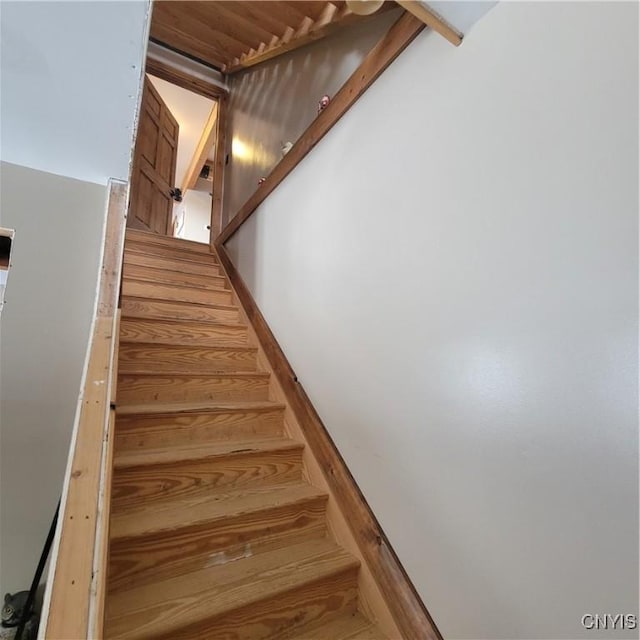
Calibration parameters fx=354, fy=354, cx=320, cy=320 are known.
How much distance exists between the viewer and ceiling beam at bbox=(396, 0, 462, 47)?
1035mm

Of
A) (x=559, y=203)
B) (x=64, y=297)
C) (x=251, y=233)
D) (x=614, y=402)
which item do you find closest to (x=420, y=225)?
(x=559, y=203)

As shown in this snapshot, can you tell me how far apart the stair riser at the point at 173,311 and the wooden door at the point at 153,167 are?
1.56 meters

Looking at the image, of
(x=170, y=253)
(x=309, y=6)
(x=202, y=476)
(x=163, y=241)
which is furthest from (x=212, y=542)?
(x=309, y=6)

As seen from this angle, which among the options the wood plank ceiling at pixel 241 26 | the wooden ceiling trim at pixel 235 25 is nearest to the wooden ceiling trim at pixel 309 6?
the wood plank ceiling at pixel 241 26

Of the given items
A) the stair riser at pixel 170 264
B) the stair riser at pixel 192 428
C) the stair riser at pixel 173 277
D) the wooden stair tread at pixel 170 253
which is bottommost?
the stair riser at pixel 192 428

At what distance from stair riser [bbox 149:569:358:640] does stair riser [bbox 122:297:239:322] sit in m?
1.64

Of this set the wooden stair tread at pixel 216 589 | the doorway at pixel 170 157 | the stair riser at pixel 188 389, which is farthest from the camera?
the doorway at pixel 170 157

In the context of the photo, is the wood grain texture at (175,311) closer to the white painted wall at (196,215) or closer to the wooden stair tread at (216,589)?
the wooden stair tread at (216,589)

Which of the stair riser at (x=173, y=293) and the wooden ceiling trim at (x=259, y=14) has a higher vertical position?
the wooden ceiling trim at (x=259, y=14)

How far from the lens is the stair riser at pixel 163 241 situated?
3.06 metres

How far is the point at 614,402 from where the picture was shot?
28.4 inches

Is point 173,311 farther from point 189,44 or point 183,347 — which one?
point 189,44

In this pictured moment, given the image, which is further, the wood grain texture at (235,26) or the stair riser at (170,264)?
the stair riser at (170,264)

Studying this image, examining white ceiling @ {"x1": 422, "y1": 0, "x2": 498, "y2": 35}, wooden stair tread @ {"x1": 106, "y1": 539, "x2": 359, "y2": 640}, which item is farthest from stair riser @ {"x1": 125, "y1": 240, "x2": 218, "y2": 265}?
white ceiling @ {"x1": 422, "y1": 0, "x2": 498, "y2": 35}
